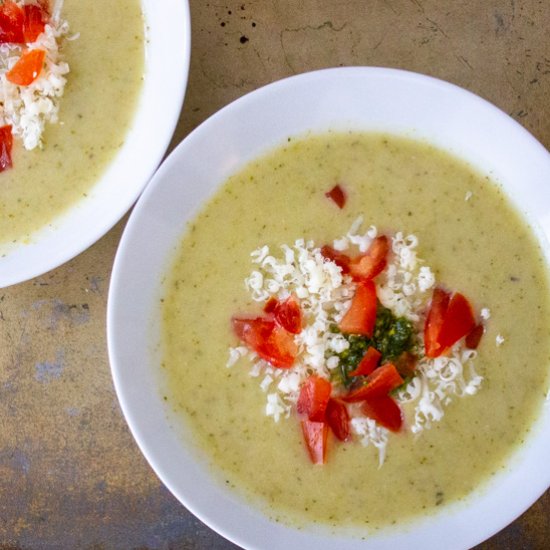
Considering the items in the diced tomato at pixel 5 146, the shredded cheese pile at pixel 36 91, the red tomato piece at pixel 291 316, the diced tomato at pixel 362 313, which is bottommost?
the red tomato piece at pixel 291 316

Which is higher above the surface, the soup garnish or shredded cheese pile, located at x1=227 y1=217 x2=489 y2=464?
the soup garnish

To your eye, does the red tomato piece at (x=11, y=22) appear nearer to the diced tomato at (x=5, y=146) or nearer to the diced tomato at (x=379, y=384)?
the diced tomato at (x=5, y=146)

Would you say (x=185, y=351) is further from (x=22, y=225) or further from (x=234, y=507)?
(x=22, y=225)

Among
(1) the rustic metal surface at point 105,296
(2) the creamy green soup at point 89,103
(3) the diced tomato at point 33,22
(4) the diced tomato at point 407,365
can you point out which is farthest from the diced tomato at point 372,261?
(3) the diced tomato at point 33,22

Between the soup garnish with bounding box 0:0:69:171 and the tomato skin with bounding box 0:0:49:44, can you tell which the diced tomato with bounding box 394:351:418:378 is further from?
the tomato skin with bounding box 0:0:49:44

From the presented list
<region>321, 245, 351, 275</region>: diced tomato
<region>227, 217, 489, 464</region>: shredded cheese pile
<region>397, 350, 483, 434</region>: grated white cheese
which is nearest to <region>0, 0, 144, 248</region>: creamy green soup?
<region>227, 217, 489, 464</region>: shredded cheese pile

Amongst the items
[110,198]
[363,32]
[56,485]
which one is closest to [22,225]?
[110,198]
